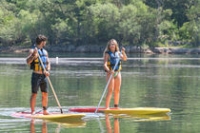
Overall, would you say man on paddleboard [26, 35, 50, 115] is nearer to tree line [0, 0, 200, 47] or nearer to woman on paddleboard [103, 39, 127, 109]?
woman on paddleboard [103, 39, 127, 109]

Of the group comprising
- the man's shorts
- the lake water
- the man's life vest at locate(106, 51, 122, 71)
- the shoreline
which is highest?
the man's life vest at locate(106, 51, 122, 71)

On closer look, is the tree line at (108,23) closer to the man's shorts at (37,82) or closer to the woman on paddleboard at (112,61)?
the woman on paddleboard at (112,61)

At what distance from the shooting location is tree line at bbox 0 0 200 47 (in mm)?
97312

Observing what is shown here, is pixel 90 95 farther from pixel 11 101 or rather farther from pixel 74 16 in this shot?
pixel 74 16

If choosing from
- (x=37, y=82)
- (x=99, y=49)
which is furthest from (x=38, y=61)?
(x=99, y=49)

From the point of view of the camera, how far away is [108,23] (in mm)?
99312

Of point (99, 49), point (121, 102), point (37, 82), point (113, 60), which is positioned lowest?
point (99, 49)

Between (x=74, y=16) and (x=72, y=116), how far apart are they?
295ft

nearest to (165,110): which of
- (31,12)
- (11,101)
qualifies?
(11,101)

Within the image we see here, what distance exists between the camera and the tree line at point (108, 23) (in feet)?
319

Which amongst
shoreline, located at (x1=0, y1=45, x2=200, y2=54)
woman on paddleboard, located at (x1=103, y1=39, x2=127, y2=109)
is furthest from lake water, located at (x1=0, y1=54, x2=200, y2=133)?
shoreline, located at (x1=0, y1=45, x2=200, y2=54)

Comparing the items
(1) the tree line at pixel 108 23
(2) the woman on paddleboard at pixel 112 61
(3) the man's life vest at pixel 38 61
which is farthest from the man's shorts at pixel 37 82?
(1) the tree line at pixel 108 23

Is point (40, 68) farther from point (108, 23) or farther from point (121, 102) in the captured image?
point (108, 23)

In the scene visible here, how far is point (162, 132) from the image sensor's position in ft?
47.9
